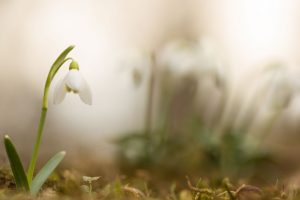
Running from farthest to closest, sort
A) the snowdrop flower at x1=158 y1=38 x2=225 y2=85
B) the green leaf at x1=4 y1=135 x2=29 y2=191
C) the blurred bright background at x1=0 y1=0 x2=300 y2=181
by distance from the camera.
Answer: the blurred bright background at x1=0 y1=0 x2=300 y2=181 < the snowdrop flower at x1=158 y1=38 x2=225 y2=85 < the green leaf at x1=4 y1=135 x2=29 y2=191

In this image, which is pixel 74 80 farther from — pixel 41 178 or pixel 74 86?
pixel 41 178

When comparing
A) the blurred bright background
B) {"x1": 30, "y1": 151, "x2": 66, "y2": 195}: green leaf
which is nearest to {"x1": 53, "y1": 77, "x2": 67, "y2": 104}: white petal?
{"x1": 30, "y1": 151, "x2": 66, "y2": 195}: green leaf

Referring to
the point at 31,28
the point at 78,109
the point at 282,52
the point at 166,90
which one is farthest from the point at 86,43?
the point at 166,90

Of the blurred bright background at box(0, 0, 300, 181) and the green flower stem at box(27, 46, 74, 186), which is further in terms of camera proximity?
the blurred bright background at box(0, 0, 300, 181)

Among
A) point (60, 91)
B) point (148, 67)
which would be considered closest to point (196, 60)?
point (148, 67)

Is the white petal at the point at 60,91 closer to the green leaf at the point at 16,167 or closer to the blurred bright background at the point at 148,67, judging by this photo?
the green leaf at the point at 16,167

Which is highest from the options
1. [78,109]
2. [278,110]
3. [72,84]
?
[72,84]

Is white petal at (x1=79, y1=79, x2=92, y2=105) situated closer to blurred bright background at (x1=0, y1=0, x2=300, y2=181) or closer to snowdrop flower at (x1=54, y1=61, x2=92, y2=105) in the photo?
snowdrop flower at (x1=54, y1=61, x2=92, y2=105)

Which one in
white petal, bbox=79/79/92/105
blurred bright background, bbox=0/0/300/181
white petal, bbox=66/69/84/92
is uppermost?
white petal, bbox=66/69/84/92

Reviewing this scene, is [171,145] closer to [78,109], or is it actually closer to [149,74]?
[149,74]
